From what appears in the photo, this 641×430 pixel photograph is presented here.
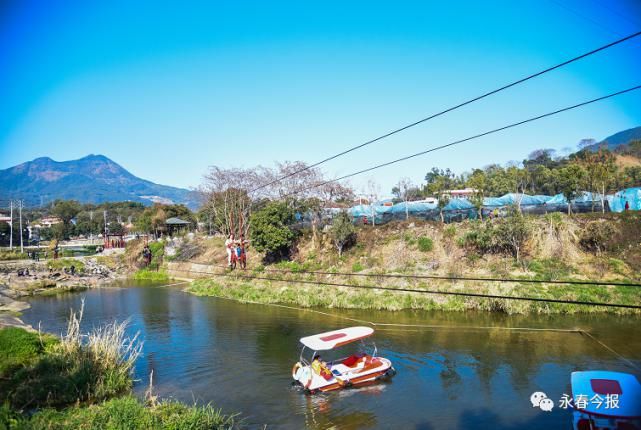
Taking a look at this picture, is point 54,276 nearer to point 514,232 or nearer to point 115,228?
point 514,232

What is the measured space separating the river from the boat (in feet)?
1.40

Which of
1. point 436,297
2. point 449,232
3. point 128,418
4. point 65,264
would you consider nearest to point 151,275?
point 65,264

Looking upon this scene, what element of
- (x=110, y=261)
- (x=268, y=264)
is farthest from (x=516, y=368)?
(x=110, y=261)

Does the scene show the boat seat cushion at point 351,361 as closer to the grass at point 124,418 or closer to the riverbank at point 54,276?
the grass at point 124,418

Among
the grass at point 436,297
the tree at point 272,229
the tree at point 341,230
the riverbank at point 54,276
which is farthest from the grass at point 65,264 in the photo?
the tree at point 341,230

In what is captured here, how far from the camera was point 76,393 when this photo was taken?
48.4 feet

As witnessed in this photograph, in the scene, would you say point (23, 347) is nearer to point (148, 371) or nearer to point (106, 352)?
point (106, 352)

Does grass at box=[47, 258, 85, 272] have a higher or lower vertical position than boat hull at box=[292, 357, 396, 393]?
higher

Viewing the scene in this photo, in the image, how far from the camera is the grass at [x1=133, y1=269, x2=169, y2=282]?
48.4 metres

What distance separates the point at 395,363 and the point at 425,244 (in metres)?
19.1

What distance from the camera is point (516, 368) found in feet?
60.4

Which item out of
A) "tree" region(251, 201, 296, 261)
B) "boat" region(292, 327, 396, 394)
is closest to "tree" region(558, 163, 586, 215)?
"tree" region(251, 201, 296, 261)

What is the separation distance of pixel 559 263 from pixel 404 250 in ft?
39.3

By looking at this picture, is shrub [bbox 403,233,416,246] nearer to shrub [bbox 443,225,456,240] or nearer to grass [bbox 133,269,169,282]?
shrub [bbox 443,225,456,240]
